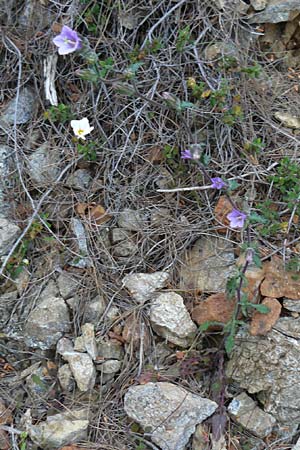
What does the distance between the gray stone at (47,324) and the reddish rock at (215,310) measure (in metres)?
0.55

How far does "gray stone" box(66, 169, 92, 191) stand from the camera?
2.88 m

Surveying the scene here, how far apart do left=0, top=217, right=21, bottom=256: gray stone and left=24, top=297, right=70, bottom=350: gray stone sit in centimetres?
33

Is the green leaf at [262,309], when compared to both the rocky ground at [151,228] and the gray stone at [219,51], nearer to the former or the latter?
the rocky ground at [151,228]

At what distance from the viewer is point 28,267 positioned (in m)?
2.78

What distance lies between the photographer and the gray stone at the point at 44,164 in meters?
2.91

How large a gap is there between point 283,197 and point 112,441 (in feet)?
4.09

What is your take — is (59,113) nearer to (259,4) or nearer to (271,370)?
(259,4)

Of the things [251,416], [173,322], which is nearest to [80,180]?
[173,322]

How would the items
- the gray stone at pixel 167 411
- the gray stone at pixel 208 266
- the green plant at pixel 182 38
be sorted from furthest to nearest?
1. the green plant at pixel 182 38
2. the gray stone at pixel 208 266
3. the gray stone at pixel 167 411

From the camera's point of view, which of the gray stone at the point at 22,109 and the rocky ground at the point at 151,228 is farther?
the gray stone at the point at 22,109

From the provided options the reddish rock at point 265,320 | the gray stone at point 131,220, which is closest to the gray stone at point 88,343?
the gray stone at point 131,220

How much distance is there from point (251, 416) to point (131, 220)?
978mm

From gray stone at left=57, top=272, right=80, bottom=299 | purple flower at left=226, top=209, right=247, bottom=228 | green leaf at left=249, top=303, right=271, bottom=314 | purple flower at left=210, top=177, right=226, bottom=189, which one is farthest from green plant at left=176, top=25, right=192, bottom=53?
green leaf at left=249, top=303, right=271, bottom=314

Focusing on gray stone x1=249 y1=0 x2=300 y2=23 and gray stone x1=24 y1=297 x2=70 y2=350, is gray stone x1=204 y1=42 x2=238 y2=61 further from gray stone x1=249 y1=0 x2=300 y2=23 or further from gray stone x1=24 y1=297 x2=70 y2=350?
gray stone x1=24 y1=297 x2=70 y2=350
